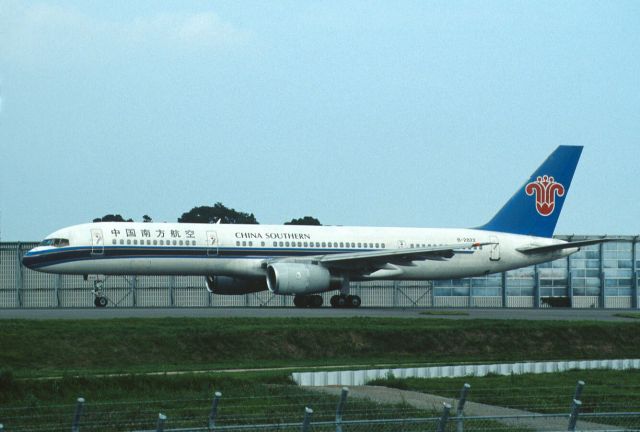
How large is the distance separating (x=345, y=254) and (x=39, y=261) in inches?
527

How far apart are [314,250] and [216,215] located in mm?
69229

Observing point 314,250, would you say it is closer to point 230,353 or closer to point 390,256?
point 390,256

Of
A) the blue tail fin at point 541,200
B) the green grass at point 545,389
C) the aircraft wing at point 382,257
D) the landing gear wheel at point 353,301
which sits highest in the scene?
the blue tail fin at point 541,200

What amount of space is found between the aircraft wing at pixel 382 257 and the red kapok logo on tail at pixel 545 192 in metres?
8.73

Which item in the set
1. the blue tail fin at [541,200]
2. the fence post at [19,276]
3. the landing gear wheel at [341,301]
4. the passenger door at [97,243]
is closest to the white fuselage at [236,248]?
the passenger door at [97,243]

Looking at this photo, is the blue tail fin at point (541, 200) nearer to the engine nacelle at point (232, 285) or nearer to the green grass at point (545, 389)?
the engine nacelle at point (232, 285)

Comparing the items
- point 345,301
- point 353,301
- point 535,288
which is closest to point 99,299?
point 345,301

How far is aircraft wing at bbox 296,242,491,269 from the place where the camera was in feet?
152

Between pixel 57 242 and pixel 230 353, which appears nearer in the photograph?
pixel 230 353

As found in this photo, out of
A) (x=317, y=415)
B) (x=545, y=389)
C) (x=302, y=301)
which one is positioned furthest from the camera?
(x=302, y=301)

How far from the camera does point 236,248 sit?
46.6 metres

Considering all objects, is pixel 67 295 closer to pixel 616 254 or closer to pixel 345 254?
pixel 345 254

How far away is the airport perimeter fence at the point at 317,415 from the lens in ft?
48.8

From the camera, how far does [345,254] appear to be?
47500mm
